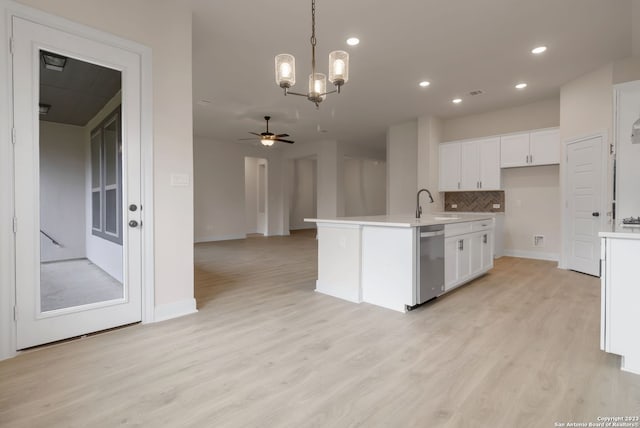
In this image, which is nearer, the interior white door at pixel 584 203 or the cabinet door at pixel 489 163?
the interior white door at pixel 584 203

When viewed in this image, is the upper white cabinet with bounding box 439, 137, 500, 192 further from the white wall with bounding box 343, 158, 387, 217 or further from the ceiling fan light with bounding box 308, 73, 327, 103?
the white wall with bounding box 343, 158, 387, 217

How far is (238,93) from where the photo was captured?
5582 mm

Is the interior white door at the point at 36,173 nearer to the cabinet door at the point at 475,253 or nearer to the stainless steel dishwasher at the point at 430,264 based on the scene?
the stainless steel dishwasher at the point at 430,264

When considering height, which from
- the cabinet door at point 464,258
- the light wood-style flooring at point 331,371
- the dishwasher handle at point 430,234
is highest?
the dishwasher handle at point 430,234

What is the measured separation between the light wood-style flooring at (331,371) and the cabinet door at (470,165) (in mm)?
3586

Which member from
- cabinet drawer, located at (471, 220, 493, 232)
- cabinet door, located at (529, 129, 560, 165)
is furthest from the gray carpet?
cabinet door, located at (529, 129, 560, 165)

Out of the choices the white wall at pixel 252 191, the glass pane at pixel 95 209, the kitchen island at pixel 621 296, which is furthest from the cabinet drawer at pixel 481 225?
the white wall at pixel 252 191

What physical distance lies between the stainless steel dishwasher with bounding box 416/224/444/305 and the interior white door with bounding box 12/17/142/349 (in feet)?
8.90

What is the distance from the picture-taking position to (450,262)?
3.64 metres

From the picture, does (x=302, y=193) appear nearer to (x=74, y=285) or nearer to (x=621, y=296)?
(x=74, y=285)

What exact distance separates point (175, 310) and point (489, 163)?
6.11 metres

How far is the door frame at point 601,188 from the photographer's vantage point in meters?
4.39

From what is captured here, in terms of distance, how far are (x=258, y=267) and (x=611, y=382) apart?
440 centimetres

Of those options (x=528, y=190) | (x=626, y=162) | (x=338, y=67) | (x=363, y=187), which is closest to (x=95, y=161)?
(x=338, y=67)
